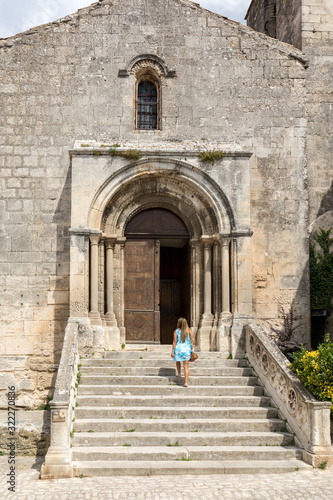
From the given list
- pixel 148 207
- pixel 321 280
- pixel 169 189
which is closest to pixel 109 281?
pixel 148 207

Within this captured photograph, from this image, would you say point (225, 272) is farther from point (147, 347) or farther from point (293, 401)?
point (293, 401)

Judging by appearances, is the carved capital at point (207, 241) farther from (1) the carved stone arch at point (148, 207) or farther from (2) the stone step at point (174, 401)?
(2) the stone step at point (174, 401)

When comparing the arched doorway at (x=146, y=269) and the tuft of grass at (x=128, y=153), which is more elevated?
the tuft of grass at (x=128, y=153)

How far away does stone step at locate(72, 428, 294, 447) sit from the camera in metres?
8.33

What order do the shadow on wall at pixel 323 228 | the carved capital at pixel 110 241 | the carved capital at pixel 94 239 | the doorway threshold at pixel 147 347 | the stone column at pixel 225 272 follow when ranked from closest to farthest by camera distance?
the carved capital at pixel 94 239 < the stone column at pixel 225 272 < the doorway threshold at pixel 147 347 < the carved capital at pixel 110 241 < the shadow on wall at pixel 323 228

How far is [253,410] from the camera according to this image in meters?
9.16

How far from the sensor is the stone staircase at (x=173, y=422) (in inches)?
313

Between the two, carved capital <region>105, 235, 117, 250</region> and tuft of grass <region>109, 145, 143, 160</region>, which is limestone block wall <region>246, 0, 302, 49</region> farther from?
carved capital <region>105, 235, 117, 250</region>

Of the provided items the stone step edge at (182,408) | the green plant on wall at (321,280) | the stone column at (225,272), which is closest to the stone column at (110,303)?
the stone column at (225,272)

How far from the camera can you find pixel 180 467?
306 inches

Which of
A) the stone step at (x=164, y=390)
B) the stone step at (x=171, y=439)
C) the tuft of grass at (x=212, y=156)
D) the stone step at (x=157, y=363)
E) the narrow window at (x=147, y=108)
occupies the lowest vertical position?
the stone step at (x=171, y=439)

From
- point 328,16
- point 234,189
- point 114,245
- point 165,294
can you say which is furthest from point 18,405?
point 328,16

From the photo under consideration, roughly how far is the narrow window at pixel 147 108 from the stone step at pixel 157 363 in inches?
197

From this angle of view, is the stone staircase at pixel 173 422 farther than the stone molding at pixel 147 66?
No
